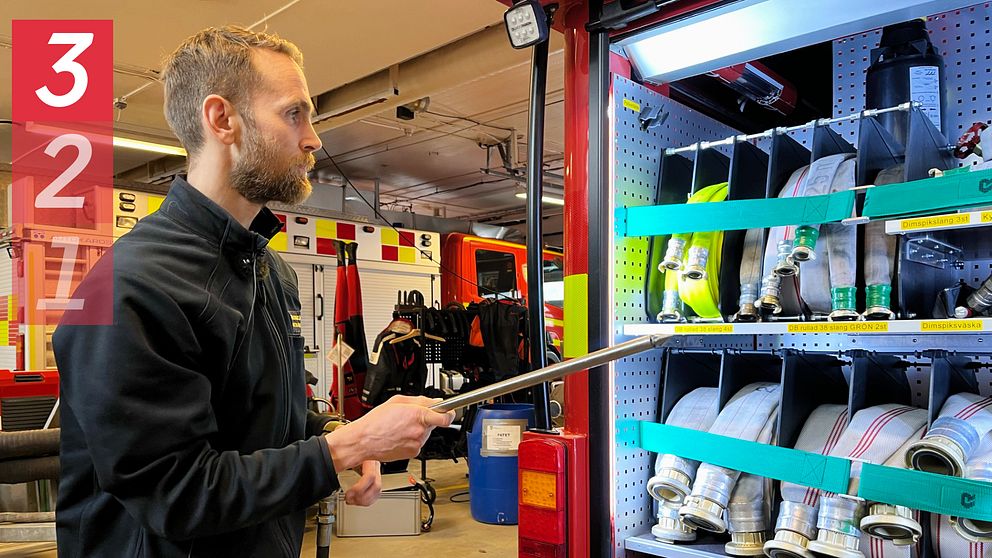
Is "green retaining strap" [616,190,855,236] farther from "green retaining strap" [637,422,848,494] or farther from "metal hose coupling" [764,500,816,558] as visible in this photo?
"metal hose coupling" [764,500,816,558]

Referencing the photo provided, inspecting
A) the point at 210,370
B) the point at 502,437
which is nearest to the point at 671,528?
the point at 210,370

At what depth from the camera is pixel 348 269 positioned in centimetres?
677

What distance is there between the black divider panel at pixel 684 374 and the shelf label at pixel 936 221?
758mm

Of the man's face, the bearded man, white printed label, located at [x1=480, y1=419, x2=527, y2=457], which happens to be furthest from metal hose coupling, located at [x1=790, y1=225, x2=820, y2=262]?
white printed label, located at [x1=480, y1=419, x2=527, y2=457]

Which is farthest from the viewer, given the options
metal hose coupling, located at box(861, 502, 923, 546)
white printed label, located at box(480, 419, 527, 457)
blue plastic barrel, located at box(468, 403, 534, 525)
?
blue plastic barrel, located at box(468, 403, 534, 525)

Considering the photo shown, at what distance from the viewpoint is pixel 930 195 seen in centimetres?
139

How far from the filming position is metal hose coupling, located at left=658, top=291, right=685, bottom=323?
6.21 ft

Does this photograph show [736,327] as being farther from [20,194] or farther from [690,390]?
[20,194]

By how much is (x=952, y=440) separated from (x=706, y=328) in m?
0.55

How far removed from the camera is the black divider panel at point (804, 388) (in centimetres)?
174

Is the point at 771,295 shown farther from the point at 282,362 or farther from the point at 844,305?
the point at 282,362

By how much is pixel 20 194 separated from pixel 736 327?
20.9 feet

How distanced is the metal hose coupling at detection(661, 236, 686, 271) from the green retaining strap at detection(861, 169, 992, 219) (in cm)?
46

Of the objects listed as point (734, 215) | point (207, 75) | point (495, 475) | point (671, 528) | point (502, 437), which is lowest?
point (495, 475)
